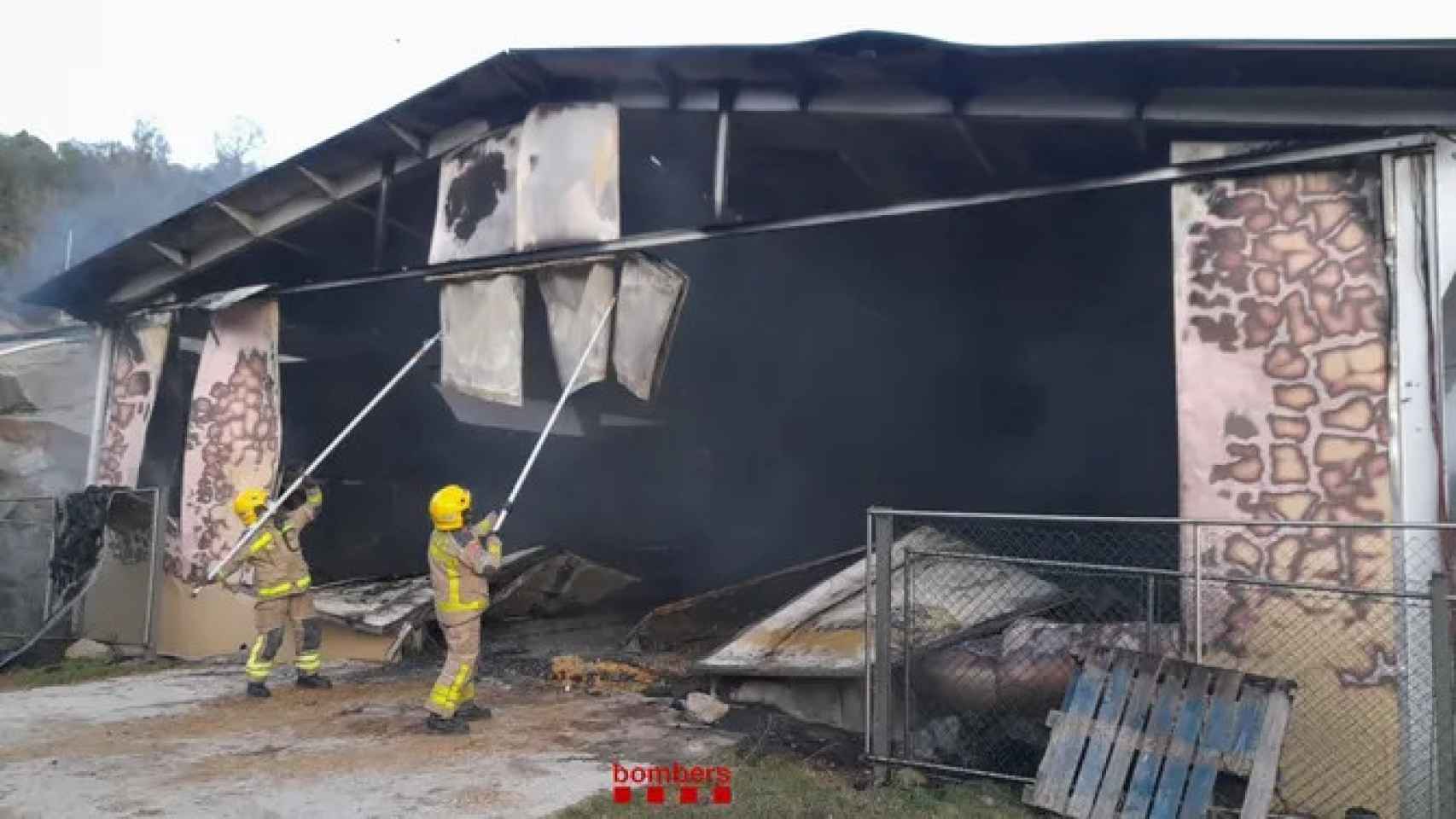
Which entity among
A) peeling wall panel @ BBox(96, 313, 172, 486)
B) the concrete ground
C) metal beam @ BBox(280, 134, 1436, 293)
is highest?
metal beam @ BBox(280, 134, 1436, 293)

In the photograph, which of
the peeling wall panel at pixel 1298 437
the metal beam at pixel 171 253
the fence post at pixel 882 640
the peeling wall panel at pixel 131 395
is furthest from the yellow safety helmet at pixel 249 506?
the peeling wall panel at pixel 1298 437

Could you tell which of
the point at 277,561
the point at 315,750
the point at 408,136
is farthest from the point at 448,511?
the point at 408,136

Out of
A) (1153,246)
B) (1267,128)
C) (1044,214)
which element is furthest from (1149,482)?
(1267,128)

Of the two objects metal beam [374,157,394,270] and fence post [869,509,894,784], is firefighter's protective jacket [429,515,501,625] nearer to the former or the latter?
fence post [869,509,894,784]

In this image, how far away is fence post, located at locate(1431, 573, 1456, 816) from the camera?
14.6 ft

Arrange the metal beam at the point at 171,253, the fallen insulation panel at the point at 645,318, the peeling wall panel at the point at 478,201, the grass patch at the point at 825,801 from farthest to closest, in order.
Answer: the metal beam at the point at 171,253 → the peeling wall panel at the point at 478,201 → the fallen insulation panel at the point at 645,318 → the grass patch at the point at 825,801

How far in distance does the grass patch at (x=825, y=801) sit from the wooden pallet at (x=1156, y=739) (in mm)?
265

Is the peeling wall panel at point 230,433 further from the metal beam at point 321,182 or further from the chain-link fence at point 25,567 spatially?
the chain-link fence at point 25,567

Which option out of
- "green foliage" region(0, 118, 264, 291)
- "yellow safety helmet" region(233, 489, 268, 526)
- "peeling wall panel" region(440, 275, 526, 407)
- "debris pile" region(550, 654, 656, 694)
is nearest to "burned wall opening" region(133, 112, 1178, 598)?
"peeling wall panel" region(440, 275, 526, 407)

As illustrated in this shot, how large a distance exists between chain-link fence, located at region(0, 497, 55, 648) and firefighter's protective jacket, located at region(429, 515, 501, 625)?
7.30m

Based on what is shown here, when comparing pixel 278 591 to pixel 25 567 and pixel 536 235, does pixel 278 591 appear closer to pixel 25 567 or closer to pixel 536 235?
pixel 536 235

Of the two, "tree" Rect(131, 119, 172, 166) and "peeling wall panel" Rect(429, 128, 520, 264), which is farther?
"tree" Rect(131, 119, 172, 166)

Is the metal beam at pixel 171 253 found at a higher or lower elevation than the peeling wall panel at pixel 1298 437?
higher

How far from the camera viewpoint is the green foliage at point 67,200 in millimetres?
30500
